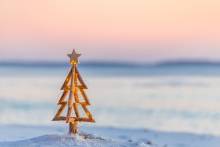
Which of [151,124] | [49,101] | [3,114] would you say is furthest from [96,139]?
[49,101]

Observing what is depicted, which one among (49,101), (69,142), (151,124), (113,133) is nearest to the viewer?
(69,142)

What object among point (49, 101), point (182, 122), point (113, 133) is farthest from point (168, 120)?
point (49, 101)

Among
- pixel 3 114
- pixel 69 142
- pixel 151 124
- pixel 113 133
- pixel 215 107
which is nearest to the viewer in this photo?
pixel 69 142

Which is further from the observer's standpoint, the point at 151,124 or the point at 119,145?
the point at 151,124

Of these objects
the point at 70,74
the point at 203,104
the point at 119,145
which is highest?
the point at 203,104

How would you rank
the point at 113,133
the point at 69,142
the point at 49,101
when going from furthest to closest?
the point at 49,101 < the point at 113,133 < the point at 69,142

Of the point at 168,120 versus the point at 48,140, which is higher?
the point at 168,120

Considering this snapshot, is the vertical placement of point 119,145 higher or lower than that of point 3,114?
lower

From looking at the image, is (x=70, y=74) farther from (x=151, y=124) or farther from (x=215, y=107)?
(x=215, y=107)

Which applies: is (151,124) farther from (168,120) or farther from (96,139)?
(96,139)
